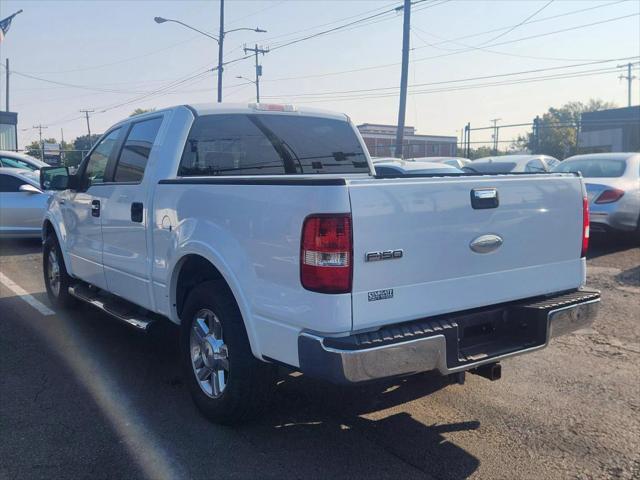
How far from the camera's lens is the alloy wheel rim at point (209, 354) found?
4.04 m

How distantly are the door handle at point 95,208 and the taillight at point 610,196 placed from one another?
7.82 meters

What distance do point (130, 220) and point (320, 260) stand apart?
96.3 inches

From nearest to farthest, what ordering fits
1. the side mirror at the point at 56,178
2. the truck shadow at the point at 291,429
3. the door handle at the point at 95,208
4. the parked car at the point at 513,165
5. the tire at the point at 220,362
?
the truck shadow at the point at 291,429, the tire at the point at 220,362, the door handle at the point at 95,208, the side mirror at the point at 56,178, the parked car at the point at 513,165

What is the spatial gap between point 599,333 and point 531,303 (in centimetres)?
265

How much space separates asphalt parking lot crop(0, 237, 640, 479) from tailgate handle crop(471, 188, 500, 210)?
1411 millimetres

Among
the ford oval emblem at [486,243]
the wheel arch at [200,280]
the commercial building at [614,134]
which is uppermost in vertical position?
the commercial building at [614,134]

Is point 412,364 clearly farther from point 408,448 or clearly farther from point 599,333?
point 599,333

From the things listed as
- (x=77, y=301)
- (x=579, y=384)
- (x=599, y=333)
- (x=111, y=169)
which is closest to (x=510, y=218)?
(x=579, y=384)

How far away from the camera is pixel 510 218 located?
3781 mm

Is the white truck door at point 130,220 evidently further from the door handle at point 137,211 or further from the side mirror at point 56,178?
the side mirror at point 56,178

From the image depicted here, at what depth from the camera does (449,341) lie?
3.44 meters

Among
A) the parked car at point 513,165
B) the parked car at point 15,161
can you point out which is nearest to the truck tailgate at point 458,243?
the parked car at point 513,165

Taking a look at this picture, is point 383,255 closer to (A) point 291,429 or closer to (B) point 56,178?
(A) point 291,429

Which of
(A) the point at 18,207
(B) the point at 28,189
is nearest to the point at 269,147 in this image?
(B) the point at 28,189
